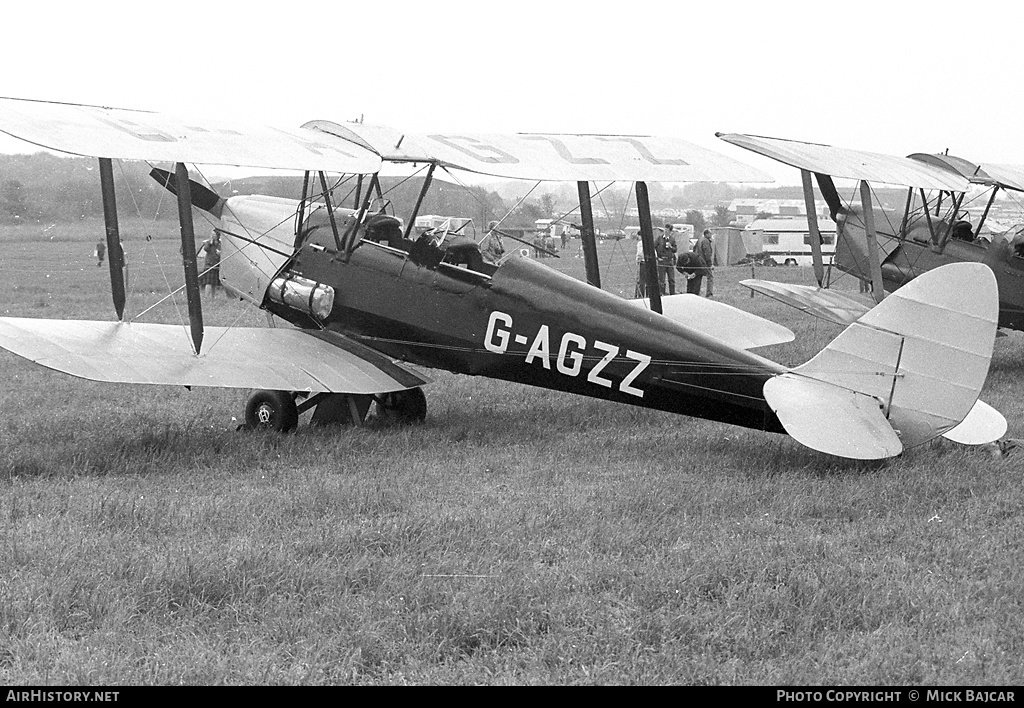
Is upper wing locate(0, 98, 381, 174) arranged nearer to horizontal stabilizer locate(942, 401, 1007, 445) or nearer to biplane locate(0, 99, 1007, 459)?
biplane locate(0, 99, 1007, 459)

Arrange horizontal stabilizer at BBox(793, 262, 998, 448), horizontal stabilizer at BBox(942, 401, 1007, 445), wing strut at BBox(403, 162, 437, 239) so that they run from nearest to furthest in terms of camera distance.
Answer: horizontal stabilizer at BBox(793, 262, 998, 448) → horizontal stabilizer at BBox(942, 401, 1007, 445) → wing strut at BBox(403, 162, 437, 239)

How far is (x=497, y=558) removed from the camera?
15.4 ft

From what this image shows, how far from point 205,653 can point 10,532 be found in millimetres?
1881

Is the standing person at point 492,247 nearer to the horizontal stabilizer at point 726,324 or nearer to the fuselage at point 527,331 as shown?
the fuselage at point 527,331

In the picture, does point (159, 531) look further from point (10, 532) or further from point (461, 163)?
point (461, 163)

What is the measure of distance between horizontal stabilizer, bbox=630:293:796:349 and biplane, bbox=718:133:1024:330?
1049mm

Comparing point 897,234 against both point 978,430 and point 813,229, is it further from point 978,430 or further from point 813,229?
point 978,430

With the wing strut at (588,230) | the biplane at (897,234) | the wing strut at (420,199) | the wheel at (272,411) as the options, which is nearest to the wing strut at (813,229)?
the biplane at (897,234)

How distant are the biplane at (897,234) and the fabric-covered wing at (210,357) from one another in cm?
436

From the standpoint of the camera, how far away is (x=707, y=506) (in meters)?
5.51

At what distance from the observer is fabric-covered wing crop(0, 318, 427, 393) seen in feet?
22.5

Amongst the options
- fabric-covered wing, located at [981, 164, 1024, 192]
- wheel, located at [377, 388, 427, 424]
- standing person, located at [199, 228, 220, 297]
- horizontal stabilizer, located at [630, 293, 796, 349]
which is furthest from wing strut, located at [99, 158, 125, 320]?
fabric-covered wing, located at [981, 164, 1024, 192]

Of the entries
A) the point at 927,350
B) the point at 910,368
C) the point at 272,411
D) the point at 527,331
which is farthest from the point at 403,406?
the point at 927,350

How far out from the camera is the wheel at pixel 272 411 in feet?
24.8
